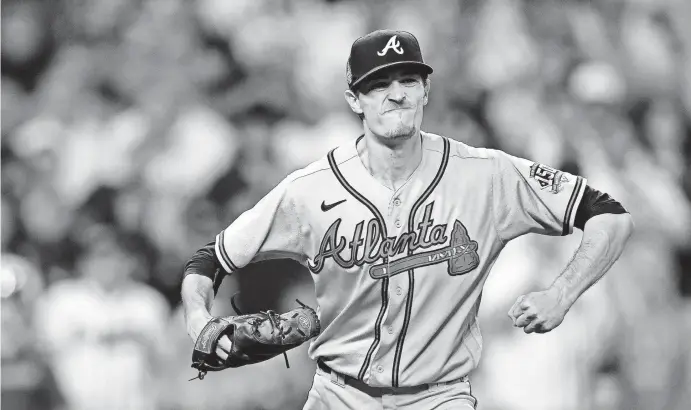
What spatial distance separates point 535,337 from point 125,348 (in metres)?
1.85

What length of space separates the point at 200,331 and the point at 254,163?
231cm

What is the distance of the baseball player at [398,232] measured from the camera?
7.37 ft

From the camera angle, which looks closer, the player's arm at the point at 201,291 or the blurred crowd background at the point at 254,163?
the player's arm at the point at 201,291

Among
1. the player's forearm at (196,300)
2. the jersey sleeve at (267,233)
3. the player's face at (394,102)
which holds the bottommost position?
the player's forearm at (196,300)

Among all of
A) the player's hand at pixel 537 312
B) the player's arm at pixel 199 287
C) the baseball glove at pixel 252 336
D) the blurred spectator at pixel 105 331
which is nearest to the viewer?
the player's hand at pixel 537 312

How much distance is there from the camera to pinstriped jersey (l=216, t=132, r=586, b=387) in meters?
2.27

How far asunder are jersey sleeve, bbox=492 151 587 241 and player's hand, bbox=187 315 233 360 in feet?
2.32

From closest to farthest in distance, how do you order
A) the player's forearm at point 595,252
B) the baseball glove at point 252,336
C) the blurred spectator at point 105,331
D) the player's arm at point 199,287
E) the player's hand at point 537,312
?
the player's hand at point 537,312, the player's forearm at point 595,252, the baseball glove at point 252,336, the player's arm at point 199,287, the blurred spectator at point 105,331

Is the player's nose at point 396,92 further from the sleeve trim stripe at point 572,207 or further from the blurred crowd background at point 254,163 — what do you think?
the blurred crowd background at point 254,163

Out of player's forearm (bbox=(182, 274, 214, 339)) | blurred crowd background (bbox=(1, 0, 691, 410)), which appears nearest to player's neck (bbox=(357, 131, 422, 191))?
player's forearm (bbox=(182, 274, 214, 339))

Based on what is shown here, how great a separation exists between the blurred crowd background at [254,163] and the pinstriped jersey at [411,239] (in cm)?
191

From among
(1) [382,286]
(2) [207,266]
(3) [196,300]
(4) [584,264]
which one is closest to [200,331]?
(3) [196,300]

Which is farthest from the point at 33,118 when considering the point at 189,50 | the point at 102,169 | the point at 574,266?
the point at 574,266

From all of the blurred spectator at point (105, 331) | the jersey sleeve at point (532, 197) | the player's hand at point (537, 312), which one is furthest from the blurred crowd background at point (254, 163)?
the player's hand at point (537, 312)
